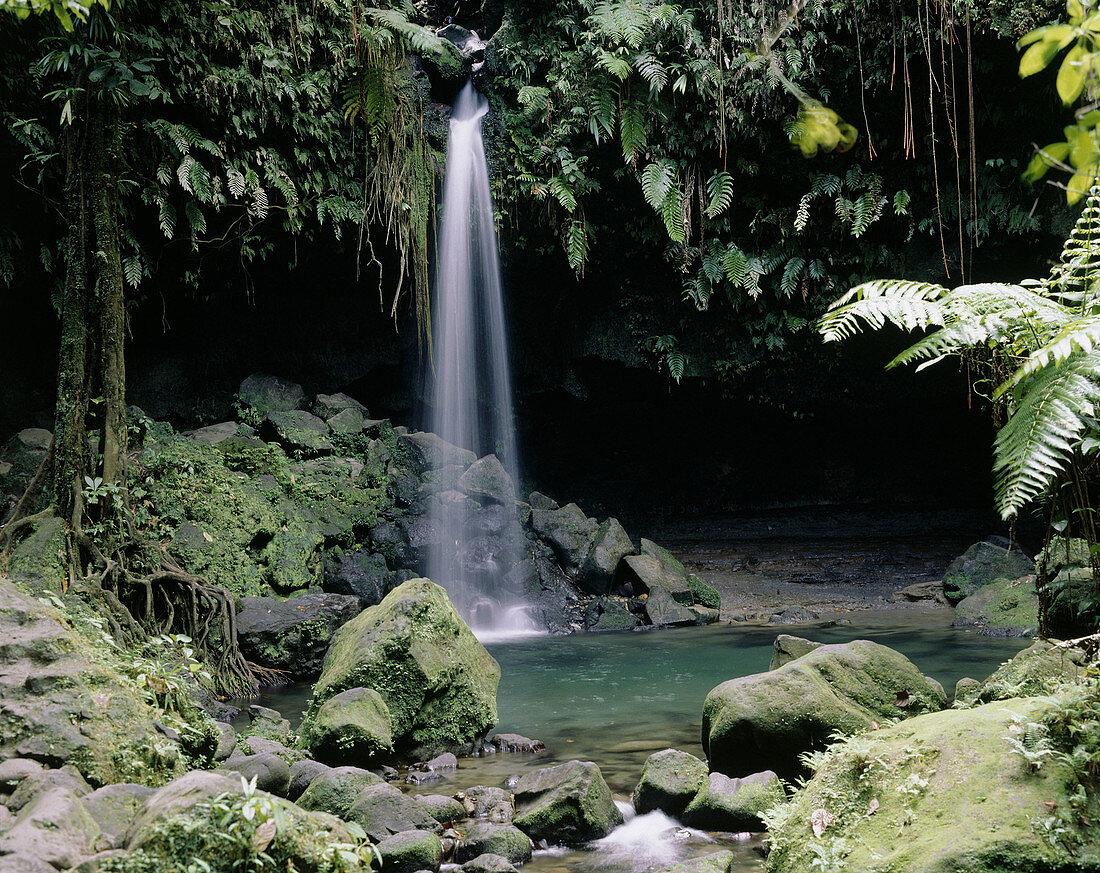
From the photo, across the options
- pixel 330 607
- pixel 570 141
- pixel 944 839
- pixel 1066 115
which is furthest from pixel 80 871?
pixel 1066 115

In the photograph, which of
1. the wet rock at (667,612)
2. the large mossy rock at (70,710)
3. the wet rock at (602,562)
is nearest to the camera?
the large mossy rock at (70,710)

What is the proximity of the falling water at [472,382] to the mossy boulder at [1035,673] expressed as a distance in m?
6.70

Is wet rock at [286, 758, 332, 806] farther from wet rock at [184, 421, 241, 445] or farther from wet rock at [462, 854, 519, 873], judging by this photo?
wet rock at [184, 421, 241, 445]

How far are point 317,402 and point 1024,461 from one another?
430 inches

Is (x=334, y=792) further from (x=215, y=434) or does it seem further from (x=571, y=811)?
(x=215, y=434)

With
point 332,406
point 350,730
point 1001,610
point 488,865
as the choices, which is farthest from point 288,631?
point 1001,610

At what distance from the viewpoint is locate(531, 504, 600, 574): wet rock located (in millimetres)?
10875

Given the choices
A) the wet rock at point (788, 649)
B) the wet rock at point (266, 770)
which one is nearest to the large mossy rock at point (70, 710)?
the wet rock at point (266, 770)

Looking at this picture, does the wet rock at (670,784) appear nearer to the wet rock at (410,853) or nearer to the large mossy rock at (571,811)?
the large mossy rock at (571,811)

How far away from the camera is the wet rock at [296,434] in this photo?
1083 cm

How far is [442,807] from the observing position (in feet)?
12.5

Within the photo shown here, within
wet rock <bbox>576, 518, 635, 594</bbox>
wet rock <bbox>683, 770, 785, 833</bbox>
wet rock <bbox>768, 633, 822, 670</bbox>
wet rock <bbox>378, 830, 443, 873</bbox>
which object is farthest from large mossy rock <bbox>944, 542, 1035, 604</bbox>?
wet rock <bbox>378, 830, 443, 873</bbox>

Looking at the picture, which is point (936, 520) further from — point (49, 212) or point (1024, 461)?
point (49, 212)

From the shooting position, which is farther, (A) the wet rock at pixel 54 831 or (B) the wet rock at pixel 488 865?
(B) the wet rock at pixel 488 865
